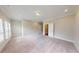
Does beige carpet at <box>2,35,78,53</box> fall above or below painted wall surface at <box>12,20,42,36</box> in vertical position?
below

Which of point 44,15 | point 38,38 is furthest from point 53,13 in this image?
point 38,38

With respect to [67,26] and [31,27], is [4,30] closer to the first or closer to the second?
[31,27]

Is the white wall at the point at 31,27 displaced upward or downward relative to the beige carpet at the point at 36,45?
upward

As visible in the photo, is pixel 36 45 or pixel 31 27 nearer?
pixel 36 45

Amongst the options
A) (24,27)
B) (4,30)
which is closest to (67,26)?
(24,27)

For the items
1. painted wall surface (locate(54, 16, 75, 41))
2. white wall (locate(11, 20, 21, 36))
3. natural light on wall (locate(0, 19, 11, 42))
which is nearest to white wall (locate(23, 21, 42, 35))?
white wall (locate(11, 20, 21, 36))

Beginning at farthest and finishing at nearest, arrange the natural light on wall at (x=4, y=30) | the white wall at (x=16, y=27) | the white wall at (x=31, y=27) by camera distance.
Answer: the white wall at (x=31, y=27), the white wall at (x=16, y=27), the natural light on wall at (x=4, y=30)


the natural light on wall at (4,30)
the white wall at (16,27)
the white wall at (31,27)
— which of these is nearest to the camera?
the natural light on wall at (4,30)

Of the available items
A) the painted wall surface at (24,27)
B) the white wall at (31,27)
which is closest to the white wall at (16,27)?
the painted wall surface at (24,27)

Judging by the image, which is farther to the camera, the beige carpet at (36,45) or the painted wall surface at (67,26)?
the painted wall surface at (67,26)

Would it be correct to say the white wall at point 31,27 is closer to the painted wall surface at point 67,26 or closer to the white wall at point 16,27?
the white wall at point 16,27

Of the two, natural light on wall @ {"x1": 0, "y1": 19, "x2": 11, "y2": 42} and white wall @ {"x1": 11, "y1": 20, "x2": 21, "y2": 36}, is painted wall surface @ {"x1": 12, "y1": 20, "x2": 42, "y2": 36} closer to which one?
white wall @ {"x1": 11, "y1": 20, "x2": 21, "y2": 36}

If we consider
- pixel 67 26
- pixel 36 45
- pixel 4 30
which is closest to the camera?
pixel 4 30
